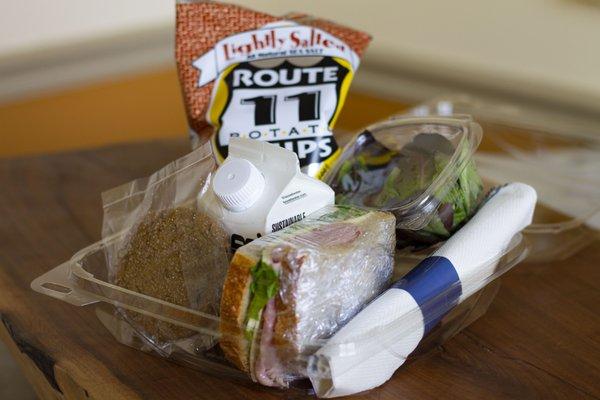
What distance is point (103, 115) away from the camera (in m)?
1.48

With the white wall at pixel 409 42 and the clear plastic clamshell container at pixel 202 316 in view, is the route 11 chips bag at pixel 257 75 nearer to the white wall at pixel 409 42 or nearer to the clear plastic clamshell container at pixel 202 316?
the clear plastic clamshell container at pixel 202 316

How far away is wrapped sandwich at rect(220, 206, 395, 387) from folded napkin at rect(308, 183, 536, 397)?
0.01 m

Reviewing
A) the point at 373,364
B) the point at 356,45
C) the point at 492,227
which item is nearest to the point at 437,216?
the point at 492,227

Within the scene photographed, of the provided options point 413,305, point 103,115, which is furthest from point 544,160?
point 103,115

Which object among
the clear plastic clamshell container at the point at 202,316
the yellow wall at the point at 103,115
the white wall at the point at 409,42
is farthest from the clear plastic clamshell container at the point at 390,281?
the yellow wall at the point at 103,115

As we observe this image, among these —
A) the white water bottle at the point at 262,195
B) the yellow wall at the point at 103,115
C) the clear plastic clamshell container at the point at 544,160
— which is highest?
the white water bottle at the point at 262,195

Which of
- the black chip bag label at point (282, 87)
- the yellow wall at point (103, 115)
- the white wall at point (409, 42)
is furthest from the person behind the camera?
the yellow wall at point (103, 115)

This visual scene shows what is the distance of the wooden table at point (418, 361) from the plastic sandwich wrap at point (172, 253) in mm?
32

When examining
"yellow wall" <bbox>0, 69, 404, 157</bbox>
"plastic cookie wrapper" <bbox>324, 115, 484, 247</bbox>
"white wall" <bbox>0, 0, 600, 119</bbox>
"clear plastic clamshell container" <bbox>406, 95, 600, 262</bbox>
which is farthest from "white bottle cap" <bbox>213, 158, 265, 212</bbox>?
"yellow wall" <bbox>0, 69, 404, 157</bbox>

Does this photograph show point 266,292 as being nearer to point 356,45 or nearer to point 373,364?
point 373,364

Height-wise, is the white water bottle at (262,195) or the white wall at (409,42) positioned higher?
the white water bottle at (262,195)

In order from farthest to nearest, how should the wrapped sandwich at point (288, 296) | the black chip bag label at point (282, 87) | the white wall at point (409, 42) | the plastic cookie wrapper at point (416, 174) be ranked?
1. the white wall at point (409, 42)
2. the black chip bag label at point (282, 87)
3. the plastic cookie wrapper at point (416, 174)
4. the wrapped sandwich at point (288, 296)

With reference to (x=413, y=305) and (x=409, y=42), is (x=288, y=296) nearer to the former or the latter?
(x=413, y=305)

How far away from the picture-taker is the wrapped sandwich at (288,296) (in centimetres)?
48
